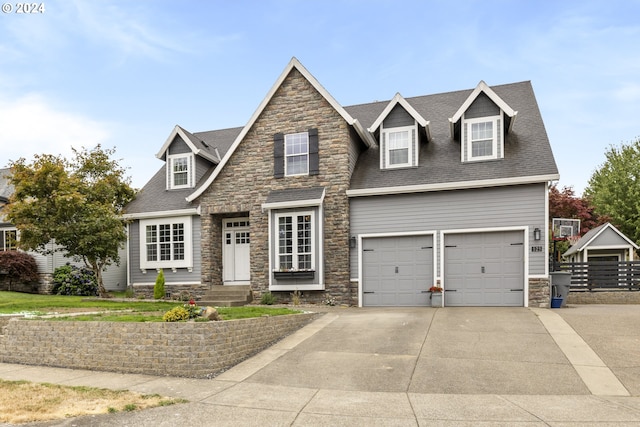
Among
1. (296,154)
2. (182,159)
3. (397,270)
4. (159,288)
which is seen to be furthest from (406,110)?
(159,288)

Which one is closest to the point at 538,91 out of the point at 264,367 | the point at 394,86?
the point at 394,86

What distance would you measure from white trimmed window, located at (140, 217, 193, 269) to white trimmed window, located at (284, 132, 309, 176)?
4736mm

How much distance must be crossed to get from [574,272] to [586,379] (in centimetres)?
1160

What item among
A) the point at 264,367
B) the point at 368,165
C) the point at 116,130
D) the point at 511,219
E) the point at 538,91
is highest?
the point at 538,91

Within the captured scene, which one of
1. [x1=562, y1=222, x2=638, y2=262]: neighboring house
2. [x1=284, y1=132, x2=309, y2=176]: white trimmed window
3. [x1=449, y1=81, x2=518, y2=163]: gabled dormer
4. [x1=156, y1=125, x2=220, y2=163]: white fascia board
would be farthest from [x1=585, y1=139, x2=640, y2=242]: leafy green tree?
[x1=156, y1=125, x2=220, y2=163]: white fascia board

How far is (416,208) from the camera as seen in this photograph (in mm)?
15312

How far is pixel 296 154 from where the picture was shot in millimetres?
16391

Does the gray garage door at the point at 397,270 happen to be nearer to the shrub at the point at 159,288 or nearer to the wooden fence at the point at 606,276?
the wooden fence at the point at 606,276

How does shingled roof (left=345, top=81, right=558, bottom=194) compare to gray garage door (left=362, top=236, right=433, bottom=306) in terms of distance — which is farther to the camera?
gray garage door (left=362, top=236, right=433, bottom=306)

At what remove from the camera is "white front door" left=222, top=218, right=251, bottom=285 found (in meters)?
17.9

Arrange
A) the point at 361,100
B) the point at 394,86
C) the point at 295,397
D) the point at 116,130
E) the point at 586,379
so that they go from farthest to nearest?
the point at 361,100
the point at 116,130
the point at 394,86
the point at 586,379
the point at 295,397

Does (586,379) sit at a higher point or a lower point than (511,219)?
lower

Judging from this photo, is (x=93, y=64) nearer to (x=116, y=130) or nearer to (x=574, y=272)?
(x=116, y=130)

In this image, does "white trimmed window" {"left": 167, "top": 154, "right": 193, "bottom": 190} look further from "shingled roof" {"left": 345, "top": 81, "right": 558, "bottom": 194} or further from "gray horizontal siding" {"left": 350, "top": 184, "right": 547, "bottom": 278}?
"gray horizontal siding" {"left": 350, "top": 184, "right": 547, "bottom": 278}
